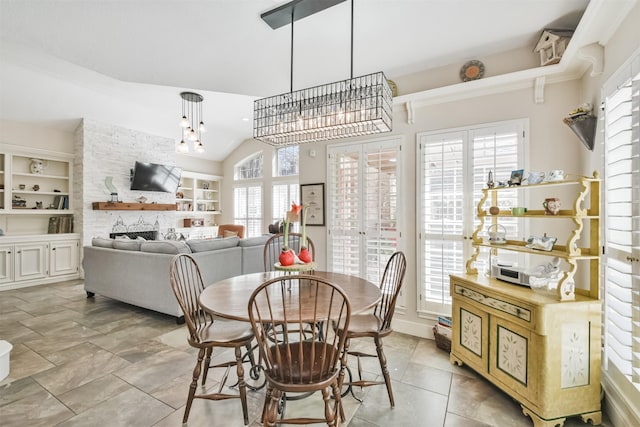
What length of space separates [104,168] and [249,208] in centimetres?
350

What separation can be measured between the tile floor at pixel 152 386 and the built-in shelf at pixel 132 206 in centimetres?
276

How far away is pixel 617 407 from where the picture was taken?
182 cm

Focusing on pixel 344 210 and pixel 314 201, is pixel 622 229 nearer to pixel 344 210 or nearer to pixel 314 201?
pixel 344 210

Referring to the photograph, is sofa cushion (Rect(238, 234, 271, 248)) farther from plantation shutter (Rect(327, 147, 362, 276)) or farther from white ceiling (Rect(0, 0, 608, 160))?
white ceiling (Rect(0, 0, 608, 160))

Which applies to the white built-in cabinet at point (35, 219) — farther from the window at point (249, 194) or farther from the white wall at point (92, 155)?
the window at point (249, 194)

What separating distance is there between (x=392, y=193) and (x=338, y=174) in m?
0.73

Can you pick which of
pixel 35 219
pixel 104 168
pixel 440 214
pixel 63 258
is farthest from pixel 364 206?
pixel 35 219

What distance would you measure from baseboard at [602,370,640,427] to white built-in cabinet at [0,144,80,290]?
7.55 metres

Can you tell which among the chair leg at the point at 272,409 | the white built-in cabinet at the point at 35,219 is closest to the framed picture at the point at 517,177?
the chair leg at the point at 272,409

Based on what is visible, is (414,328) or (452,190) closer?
(452,190)

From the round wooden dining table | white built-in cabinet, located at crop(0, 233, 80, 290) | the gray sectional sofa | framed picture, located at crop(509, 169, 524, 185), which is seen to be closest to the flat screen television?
white built-in cabinet, located at crop(0, 233, 80, 290)

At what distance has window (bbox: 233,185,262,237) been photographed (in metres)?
8.33

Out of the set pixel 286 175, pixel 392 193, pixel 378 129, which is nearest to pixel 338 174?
pixel 392 193

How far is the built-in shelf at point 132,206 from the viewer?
5.80m
